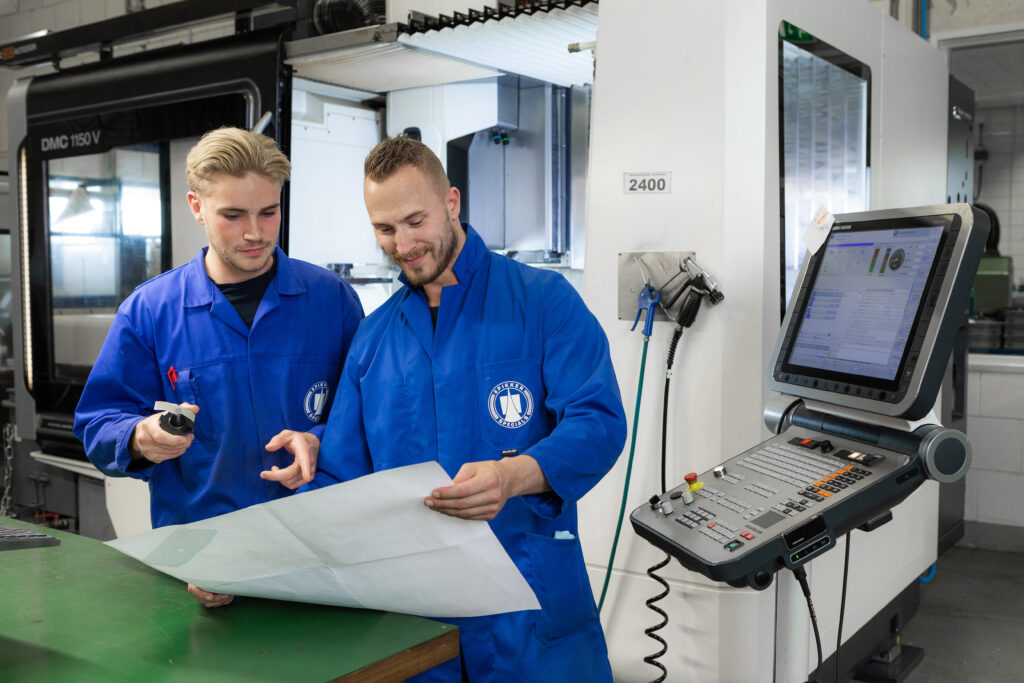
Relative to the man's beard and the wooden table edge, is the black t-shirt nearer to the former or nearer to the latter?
the man's beard

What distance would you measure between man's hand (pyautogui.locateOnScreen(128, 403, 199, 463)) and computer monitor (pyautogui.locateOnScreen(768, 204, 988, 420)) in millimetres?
1085

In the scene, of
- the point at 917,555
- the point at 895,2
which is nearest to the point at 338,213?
the point at 917,555

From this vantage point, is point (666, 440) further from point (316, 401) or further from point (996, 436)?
point (996, 436)

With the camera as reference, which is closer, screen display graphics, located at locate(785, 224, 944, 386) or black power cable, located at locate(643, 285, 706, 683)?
screen display graphics, located at locate(785, 224, 944, 386)

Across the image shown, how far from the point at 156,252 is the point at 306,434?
5.66 feet

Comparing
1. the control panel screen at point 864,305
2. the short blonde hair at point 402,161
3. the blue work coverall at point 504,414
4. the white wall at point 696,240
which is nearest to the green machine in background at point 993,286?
the white wall at point 696,240

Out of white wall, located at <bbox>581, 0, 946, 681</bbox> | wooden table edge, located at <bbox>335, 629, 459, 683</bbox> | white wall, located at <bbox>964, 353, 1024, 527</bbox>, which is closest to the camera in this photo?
wooden table edge, located at <bbox>335, 629, 459, 683</bbox>

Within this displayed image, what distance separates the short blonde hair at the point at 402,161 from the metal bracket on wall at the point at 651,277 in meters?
0.83

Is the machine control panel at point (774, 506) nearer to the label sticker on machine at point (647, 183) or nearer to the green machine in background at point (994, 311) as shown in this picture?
the label sticker on machine at point (647, 183)

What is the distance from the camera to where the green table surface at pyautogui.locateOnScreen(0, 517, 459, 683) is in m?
1.07

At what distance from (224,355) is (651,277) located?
41.5 inches

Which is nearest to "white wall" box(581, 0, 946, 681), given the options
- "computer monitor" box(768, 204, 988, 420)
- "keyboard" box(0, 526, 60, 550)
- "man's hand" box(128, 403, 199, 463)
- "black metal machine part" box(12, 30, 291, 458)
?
"computer monitor" box(768, 204, 988, 420)

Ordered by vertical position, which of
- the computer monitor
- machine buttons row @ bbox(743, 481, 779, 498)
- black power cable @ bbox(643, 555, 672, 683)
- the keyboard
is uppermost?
the computer monitor

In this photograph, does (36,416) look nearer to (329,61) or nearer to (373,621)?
(329,61)
